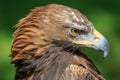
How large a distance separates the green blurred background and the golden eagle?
2.66 metres

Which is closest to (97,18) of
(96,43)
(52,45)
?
(96,43)

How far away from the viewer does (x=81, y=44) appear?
18.3ft

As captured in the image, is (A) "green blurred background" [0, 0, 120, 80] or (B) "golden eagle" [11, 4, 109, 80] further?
(A) "green blurred background" [0, 0, 120, 80]

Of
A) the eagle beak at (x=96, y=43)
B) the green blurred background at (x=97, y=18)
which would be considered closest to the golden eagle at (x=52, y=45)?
the eagle beak at (x=96, y=43)

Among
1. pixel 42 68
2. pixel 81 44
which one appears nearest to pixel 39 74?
pixel 42 68

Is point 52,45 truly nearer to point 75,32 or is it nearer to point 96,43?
point 75,32

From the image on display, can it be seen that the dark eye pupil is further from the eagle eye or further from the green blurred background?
the green blurred background

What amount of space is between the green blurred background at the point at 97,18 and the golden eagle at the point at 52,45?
266 centimetres

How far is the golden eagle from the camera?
17.9ft

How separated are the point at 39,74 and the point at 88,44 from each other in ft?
1.42

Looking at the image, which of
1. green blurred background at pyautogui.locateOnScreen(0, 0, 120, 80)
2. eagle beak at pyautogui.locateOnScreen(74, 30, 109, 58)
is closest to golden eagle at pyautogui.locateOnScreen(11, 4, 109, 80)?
eagle beak at pyautogui.locateOnScreen(74, 30, 109, 58)

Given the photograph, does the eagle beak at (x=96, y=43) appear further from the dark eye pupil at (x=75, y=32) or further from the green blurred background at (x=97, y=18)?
the green blurred background at (x=97, y=18)

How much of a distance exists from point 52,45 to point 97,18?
2.98m

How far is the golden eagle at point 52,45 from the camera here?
5465 mm
